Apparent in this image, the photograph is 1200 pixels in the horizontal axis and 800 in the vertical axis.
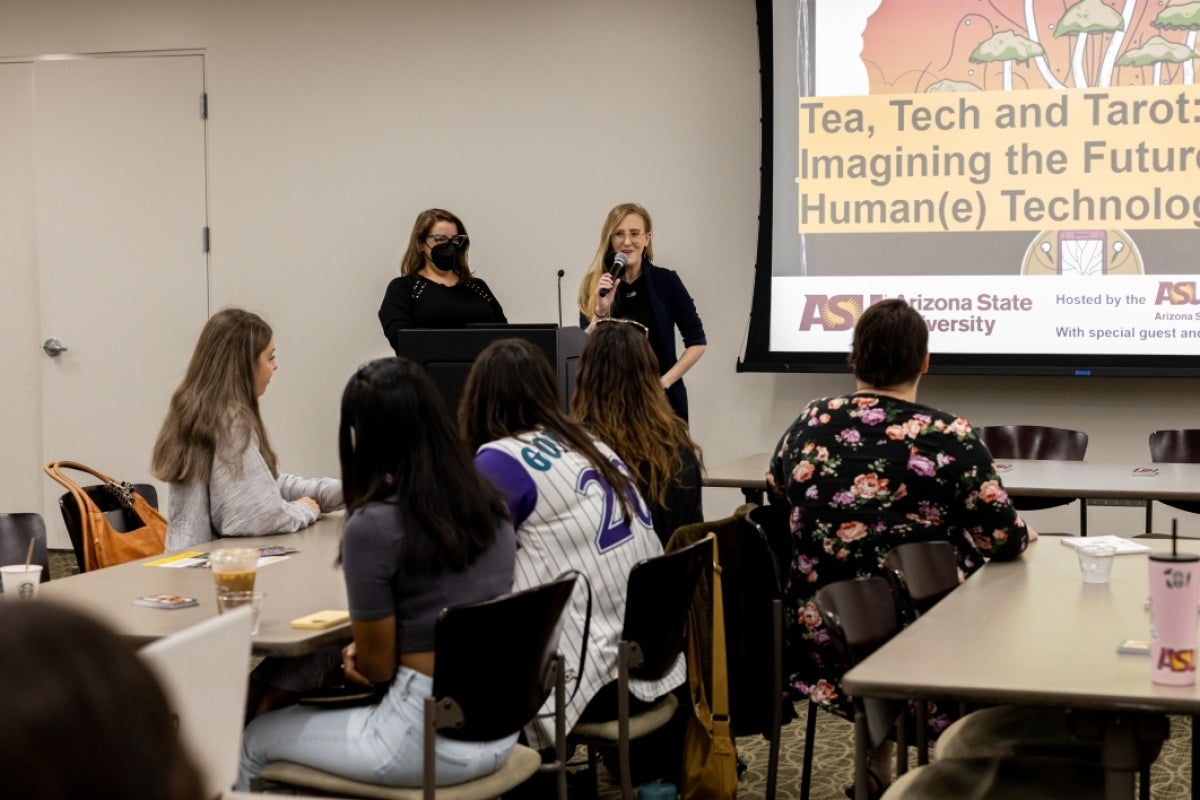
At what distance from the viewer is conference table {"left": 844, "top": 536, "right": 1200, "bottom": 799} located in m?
1.93

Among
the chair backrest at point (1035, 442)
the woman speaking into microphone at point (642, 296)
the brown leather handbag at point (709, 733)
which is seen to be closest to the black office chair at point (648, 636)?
the brown leather handbag at point (709, 733)

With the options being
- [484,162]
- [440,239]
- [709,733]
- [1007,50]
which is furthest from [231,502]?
[1007,50]

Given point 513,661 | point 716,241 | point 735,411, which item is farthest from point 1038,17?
point 513,661

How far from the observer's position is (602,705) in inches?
116

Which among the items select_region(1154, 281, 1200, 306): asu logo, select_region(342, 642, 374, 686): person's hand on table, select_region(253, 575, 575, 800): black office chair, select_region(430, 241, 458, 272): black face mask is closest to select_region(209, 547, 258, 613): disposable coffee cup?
select_region(342, 642, 374, 686): person's hand on table

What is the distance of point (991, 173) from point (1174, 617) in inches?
165

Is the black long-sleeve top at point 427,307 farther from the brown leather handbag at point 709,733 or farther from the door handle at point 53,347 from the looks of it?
the brown leather handbag at point 709,733

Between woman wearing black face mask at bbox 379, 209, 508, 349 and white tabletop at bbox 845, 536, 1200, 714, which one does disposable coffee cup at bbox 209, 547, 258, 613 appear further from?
woman wearing black face mask at bbox 379, 209, 508, 349

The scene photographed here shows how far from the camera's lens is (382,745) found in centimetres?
244

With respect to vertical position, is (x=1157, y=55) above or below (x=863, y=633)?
above

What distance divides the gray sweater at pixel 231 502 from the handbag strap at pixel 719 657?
998 millimetres

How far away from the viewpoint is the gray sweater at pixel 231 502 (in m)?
3.47

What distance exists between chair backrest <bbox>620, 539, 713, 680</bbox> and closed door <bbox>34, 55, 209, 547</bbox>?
484cm

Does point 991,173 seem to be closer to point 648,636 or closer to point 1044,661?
Answer: point 648,636
